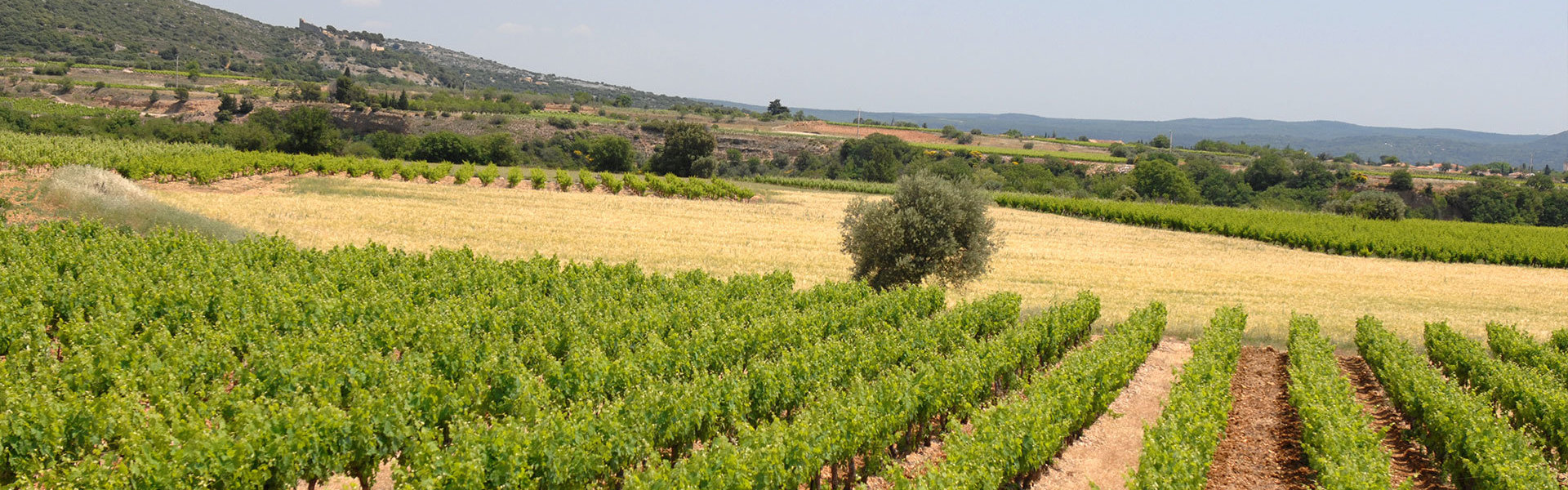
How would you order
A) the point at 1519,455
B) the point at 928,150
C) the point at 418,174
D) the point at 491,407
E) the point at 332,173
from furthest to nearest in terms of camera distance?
1. the point at 928,150
2. the point at 418,174
3. the point at 332,173
4. the point at 491,407
5. the point at 1519,455

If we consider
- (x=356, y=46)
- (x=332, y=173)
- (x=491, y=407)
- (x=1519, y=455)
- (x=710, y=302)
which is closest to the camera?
(x=1519, y=455)

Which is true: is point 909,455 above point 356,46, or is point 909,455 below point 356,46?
below

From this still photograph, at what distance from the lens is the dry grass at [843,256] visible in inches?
961

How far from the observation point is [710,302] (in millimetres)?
15039

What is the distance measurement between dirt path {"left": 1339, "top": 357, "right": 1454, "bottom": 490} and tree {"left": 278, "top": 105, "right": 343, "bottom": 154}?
1997 inches

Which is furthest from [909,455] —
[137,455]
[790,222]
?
[790,222]

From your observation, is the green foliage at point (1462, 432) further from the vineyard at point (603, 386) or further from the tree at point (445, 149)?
the tree at point (445, 149)

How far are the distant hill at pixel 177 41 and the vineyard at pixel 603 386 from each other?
365 ft

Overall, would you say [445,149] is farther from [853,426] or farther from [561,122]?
[853,426]

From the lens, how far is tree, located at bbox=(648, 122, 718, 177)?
197 feet

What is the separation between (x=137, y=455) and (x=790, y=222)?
32.8 m

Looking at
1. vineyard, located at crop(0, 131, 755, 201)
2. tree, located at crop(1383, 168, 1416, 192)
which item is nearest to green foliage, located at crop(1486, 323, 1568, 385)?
vineyard, located at crop(0, 131, 755, 201)

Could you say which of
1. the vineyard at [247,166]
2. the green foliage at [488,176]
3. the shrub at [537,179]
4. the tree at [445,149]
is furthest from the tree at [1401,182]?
the tree at [445,149]

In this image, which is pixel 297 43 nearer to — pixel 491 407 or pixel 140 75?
pixel 140 75
